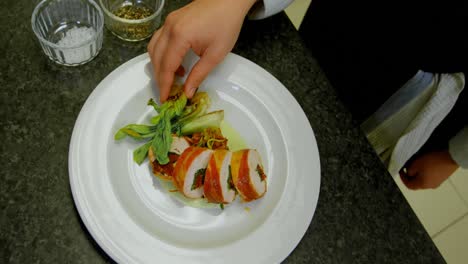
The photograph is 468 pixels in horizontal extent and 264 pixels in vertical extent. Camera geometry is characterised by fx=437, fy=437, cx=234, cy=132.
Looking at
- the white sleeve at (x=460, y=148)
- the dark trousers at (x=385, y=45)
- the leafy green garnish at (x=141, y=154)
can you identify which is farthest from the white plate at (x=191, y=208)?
the white sleeve at (x=460, y=148)

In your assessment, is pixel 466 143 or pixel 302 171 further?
pixel 466 143

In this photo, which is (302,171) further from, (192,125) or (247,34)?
(247,34)

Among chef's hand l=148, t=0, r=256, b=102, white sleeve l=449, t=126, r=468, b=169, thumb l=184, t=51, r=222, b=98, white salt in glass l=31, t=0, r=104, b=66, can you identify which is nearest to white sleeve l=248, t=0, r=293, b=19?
chef's hand l=148, t=0, r=256, b=102

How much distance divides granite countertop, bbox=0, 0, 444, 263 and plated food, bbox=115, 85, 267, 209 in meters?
0.14

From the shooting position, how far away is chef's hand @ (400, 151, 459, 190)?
105cm

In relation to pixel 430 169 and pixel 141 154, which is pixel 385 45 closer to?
pixel 430 169

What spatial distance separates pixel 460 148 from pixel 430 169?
0.43 feet

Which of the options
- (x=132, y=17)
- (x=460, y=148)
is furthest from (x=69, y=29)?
(x=460, y=148)

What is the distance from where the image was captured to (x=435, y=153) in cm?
106

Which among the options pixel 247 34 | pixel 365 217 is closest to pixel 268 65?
pixel 247 34

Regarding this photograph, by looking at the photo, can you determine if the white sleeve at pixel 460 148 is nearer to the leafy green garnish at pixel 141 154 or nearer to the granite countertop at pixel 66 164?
the granite countertop at pixel 66 164

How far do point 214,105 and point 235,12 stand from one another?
190 mm

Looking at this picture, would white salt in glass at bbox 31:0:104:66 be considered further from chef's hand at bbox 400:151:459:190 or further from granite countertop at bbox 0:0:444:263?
chef's hand at bbox 400:151:459:190

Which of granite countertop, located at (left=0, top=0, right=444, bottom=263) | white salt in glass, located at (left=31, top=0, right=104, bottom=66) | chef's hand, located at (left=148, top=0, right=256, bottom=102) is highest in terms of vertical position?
chef's hand, located at (left=148, top=0, right=256, bottom=102)
